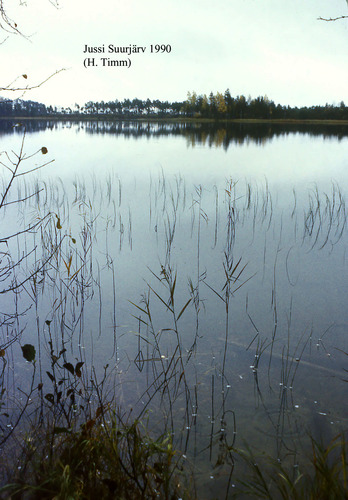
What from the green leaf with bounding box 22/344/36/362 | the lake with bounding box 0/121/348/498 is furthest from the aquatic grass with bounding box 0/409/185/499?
the green leaf with bounding box 22/344/36/362

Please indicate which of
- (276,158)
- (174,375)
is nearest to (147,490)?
(174,375)

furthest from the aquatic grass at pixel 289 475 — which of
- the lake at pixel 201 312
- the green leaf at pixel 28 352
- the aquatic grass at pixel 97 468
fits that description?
the green leaf at pixel 28 352

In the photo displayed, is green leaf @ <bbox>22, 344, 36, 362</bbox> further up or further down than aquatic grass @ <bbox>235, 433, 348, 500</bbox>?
further up

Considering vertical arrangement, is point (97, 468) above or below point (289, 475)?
above

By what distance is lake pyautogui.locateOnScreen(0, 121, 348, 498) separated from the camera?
7.30 ft

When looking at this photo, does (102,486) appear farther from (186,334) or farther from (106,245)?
(106,245)

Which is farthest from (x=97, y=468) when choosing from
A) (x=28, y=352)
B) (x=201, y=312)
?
(x=201, y=312)

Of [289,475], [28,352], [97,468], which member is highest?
[28,352]

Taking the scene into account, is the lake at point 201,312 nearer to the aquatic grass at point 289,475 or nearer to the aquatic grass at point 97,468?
the aquatic grass at point 289,475

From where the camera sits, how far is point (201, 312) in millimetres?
3449

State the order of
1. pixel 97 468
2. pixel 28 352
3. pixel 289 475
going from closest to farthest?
pixel 97 468 < pixel 289 475 < pixel 28 352

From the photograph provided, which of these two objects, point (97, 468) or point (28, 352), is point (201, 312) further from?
point (97, 468)

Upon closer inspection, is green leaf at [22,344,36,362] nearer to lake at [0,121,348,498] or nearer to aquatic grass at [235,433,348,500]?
lake at [0,121,348,498]

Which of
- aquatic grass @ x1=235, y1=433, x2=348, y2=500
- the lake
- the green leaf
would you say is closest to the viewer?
aquatic grass @ x1=235, y1=433, x2=348, y2=500
